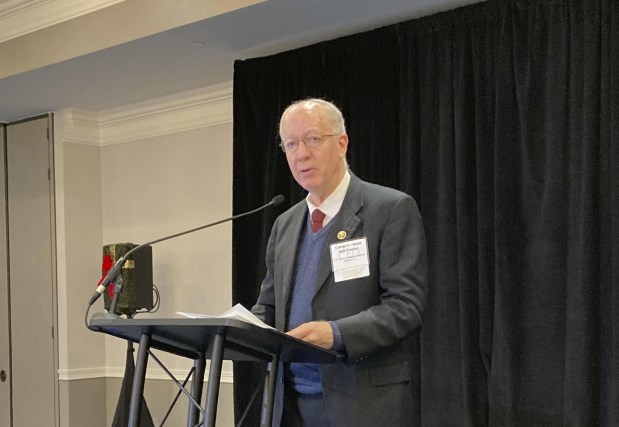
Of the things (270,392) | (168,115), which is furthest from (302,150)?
(168,115)

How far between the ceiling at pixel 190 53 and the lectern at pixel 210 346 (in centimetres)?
199

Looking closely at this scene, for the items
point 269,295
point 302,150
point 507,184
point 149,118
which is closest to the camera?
point 302,150

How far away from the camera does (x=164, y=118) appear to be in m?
5.57

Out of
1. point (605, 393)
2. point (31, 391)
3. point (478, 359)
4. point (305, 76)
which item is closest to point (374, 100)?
point (305, 76)

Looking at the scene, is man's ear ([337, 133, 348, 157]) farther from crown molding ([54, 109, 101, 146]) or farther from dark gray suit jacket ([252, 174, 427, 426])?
crown molding ([54, 109, 101, 146])

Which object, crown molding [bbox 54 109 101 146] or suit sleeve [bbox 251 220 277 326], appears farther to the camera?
crown molding [bbox 54 109 101 146]

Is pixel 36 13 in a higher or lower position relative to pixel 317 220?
higher

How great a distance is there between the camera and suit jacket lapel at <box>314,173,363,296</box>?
2.12 m

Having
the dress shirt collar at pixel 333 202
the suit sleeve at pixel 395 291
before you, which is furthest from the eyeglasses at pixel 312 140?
the suit sleeve at pixel 395 291

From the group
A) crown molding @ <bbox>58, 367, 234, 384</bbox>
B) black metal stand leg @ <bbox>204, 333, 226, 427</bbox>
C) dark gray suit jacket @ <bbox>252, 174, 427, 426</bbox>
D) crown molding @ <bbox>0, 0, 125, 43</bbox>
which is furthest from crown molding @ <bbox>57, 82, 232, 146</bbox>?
black metal stand leg @ <bbox>204, 333, 226, 427</bbox>

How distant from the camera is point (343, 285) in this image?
6.88 ft

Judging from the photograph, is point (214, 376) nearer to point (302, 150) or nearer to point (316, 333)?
point (316, 333)

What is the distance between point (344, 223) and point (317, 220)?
119 mm

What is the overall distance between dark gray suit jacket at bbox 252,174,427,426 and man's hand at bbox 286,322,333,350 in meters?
0.03
